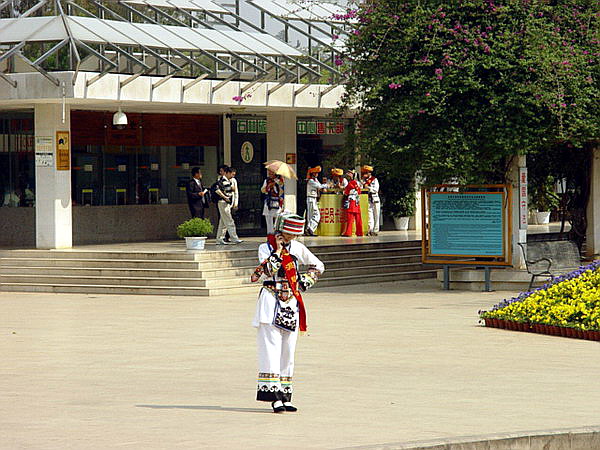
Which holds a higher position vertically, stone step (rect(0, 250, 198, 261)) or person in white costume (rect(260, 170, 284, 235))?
person in white costume (rect(260, 170, 284, 235))

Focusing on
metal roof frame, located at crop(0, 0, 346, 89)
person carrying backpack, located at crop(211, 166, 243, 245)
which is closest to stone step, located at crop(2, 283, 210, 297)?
person carrying backpack, located at crop(211, 166, 243, 245)

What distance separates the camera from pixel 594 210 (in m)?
23.8

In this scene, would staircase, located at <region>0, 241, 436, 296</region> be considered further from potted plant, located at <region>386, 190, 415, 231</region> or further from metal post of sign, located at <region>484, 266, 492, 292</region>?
potted plant, located at <region>386, 190, 415, 231</region>

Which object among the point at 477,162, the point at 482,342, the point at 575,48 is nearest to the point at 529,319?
the point at 482,342

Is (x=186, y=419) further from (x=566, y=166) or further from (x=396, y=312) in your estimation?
(x=566, y=166)

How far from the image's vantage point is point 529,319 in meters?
14.6

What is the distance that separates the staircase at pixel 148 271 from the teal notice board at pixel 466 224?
250 centimetres

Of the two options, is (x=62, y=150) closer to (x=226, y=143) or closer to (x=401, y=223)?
(x=226, y=143)

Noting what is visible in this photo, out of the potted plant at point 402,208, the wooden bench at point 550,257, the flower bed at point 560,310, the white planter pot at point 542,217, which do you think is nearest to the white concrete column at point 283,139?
the potted plant at point 402,208

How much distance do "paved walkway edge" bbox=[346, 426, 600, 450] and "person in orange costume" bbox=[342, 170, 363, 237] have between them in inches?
772

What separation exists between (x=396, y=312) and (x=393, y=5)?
6185 mm

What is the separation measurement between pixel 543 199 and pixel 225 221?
1365 centimetres

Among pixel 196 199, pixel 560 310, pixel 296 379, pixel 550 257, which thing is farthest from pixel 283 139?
pixel 296 379

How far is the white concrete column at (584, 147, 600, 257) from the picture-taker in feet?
77.3
